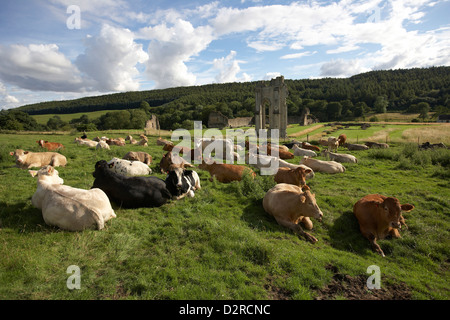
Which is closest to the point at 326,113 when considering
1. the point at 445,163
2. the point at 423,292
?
the point at 445,163

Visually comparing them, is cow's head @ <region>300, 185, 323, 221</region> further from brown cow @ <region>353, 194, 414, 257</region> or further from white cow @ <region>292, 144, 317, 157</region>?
white cow @ <region>292, 144, 317, 157</region>

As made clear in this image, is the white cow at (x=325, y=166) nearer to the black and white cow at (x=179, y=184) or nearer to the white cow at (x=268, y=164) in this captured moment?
the white cow at (x=268, y=164)

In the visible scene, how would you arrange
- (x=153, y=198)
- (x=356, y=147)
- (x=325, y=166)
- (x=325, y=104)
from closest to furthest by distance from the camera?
(x=153, y=198) → (x=325, y=166) → (x=356, y=147) → (x=325, y=104)

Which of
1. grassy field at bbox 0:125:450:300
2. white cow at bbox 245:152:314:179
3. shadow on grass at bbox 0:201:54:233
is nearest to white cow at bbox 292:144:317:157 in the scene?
white cow at bbox 245:152:314:179

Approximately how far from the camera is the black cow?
6484mm

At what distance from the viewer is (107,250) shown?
4.46 meters

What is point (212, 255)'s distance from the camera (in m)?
4.59

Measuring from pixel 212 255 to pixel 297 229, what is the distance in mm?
2799

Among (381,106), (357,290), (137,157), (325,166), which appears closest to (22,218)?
(137,157)

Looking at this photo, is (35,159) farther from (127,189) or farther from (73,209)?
(73,209)

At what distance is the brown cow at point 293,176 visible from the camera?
912 centimetres

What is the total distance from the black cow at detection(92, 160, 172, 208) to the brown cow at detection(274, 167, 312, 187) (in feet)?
16.8

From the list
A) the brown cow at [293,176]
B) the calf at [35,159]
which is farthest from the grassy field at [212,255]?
the calf at [35,159]
